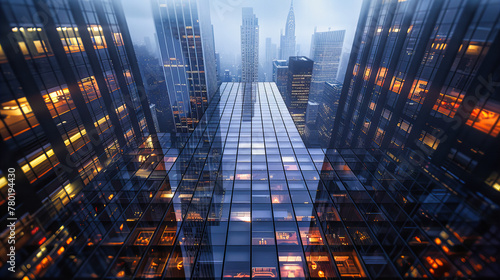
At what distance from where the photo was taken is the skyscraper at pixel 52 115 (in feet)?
39.0

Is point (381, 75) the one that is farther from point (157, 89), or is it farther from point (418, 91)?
point (157, 89)

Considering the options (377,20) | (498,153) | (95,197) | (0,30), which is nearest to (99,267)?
(95,197)

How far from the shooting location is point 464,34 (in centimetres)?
1728

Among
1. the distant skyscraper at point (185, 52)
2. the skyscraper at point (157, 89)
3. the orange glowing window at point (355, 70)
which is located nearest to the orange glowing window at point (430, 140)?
the orange glowing window at point (355, 70)

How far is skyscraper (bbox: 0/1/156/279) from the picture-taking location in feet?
39.0

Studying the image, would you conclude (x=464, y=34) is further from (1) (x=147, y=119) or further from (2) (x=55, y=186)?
(1) (x=147, y=119)

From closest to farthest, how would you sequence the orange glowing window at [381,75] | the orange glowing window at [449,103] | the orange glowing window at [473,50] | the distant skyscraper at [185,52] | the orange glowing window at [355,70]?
the orange glowing window at [473,50] < the orange glowing window at [449,103] < the orange glowing window at [381,75] < the orange glowing window at [355,70] < the distant skyscraper at [185,52]

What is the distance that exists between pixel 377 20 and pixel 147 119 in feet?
153

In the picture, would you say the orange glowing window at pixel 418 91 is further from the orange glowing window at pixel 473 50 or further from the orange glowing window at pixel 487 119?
the orange glowing window at pixel 487 119

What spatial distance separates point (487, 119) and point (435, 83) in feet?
23.7

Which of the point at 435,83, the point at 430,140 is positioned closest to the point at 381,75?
the point at 435,83

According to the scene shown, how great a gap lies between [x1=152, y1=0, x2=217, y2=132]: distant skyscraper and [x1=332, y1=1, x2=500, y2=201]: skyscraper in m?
82.0

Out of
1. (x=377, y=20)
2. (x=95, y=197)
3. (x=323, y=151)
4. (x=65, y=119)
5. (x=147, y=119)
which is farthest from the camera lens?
(x=147, y=119)

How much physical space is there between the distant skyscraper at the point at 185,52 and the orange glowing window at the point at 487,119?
100253 millimetres
